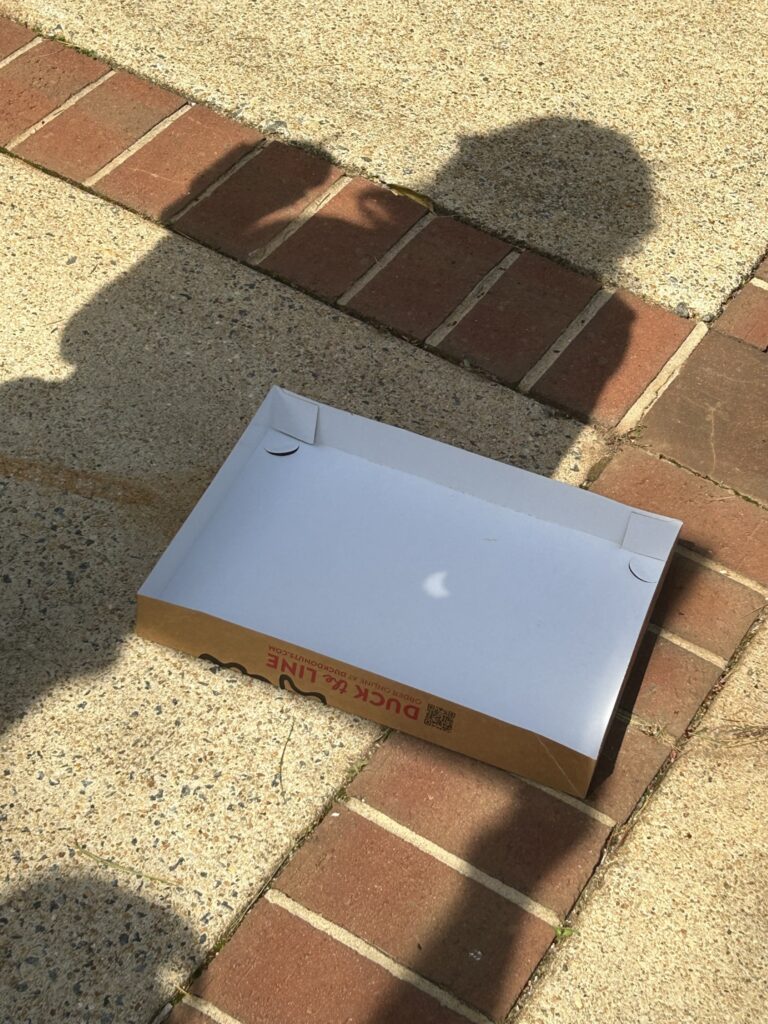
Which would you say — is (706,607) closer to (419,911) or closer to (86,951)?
(419,911)

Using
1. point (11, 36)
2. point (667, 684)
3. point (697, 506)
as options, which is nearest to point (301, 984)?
point (667, 684)

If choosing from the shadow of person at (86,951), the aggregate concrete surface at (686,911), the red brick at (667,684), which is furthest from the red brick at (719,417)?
the shadow of person at (86,951)

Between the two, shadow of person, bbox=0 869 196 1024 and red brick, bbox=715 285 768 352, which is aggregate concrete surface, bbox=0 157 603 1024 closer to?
shadow of person, bbox=0 869 196 1024

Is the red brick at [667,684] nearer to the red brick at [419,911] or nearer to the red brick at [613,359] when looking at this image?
the red brick at [419,911]

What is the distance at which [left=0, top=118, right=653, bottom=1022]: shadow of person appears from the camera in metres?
1.96

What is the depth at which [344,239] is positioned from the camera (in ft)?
8.63

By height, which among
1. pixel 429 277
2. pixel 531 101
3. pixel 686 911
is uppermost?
pixel 531 101

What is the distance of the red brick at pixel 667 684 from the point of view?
1921mm

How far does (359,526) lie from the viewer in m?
2.06

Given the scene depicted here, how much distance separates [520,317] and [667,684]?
2.96 feet

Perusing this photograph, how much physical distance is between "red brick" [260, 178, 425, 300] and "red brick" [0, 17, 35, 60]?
998 mm

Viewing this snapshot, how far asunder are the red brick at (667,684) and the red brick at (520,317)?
0.67 meters

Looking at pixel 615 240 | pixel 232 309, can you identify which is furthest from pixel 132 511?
pixel 615 240

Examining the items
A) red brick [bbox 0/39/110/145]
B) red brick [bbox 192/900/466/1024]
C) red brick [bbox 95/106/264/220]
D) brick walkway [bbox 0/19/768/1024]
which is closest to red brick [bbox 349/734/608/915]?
brick walkway [bbox 0/19/768/1024]
